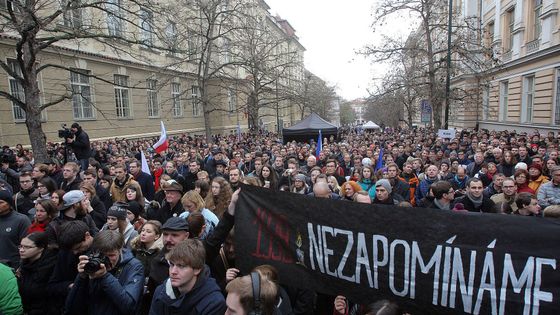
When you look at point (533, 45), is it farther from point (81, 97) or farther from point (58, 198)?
point (81, 97)

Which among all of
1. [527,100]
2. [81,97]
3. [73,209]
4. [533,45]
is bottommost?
[73,209]

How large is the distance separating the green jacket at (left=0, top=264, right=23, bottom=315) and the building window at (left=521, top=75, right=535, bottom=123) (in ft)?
79.1

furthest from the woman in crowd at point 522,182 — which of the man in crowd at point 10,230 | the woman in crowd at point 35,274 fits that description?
the man in crowd at point 10,230

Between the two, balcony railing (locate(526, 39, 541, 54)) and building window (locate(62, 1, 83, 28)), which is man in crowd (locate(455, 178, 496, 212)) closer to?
building window (locate(62, 1, 83, 28))

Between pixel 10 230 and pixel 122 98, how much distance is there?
19938mm

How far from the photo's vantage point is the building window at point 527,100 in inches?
824

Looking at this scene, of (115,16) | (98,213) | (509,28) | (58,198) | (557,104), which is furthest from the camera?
(509,28)

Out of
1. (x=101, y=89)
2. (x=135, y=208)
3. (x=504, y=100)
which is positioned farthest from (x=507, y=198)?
(x=504, y=100)

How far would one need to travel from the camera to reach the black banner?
2.07 meters

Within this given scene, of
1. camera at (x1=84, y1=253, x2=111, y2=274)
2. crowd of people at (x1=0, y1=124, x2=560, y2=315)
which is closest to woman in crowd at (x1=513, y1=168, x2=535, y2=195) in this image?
crowd of people at (x1=0, y1=124, x2=560, y2=315)

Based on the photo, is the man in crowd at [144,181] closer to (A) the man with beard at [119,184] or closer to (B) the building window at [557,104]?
(A) the man with beard at [119,184]

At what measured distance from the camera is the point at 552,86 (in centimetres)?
1794

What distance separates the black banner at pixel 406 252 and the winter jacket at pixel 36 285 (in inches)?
64.6

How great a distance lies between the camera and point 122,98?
2241 cm
